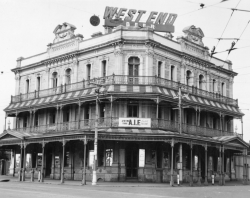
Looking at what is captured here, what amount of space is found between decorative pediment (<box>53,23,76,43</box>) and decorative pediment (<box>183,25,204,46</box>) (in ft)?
34.2

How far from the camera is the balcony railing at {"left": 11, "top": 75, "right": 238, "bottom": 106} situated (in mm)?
35406

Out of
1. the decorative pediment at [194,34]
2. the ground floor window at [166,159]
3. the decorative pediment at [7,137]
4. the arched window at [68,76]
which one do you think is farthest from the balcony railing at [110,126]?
the decorative pediment at [194,34]

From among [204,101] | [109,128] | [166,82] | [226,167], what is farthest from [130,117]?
[226,167]

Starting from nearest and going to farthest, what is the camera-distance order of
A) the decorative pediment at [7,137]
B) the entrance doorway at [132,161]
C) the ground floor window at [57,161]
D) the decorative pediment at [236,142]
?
the entrance doorway at [132,161] < the decorative pediment at [236,142] < the decorative pediment at [7,137] < the ground floor window at [57,161]

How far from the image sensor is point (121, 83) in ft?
116

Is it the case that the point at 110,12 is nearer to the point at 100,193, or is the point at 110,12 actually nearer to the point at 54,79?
the point at 54,79

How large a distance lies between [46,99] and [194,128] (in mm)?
13500

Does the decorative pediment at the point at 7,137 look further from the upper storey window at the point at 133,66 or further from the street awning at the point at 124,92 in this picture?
the upper storey window at the point at 133,66

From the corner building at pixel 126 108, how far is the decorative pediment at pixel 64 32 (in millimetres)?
94

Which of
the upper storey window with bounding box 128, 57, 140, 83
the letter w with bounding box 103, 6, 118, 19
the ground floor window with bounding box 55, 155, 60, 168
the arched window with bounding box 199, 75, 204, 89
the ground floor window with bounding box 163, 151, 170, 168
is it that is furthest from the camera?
the arched window with bounding box 199, 75, 204, 89

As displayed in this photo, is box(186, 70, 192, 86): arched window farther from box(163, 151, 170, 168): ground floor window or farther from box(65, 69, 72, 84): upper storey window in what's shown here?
box(65, 69, 72, 84): upper storey window

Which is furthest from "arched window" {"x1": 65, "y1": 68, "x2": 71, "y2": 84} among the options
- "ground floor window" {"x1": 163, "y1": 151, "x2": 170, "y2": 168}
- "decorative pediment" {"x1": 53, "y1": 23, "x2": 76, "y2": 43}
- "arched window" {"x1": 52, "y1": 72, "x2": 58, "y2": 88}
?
"ground floor window" {"x1": 163, "y1": 151, "x2": 170, "y2": 168}

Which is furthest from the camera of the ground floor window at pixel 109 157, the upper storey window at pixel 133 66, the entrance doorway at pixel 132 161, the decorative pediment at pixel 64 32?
the decorative pediment at pixel 64 32

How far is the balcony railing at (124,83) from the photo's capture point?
3541cm
